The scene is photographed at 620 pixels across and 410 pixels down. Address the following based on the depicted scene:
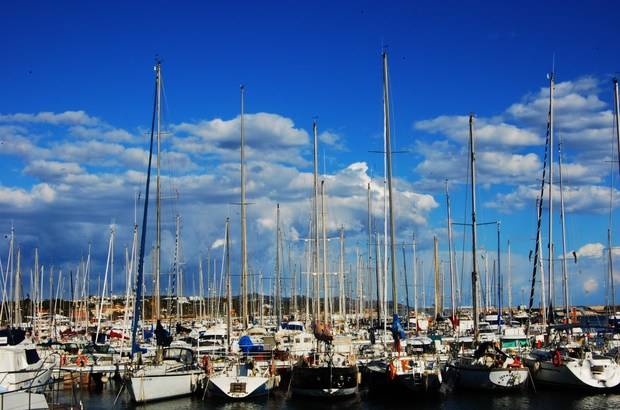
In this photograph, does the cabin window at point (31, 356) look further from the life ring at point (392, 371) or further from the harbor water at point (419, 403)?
the life ring at point (392, 371)

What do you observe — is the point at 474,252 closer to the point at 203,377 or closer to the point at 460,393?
the point at 460,393

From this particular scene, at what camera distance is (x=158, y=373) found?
39094mm

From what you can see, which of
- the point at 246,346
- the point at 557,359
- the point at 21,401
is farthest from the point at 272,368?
the point at 21,401

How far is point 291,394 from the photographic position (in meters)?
40.8

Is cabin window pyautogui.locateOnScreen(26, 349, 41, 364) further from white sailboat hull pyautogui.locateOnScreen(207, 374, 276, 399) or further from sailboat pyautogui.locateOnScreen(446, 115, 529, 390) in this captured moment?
sailboat pyautogui.locateOnScreen(446, 115, 529, 390)

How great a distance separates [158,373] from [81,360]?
439 inches

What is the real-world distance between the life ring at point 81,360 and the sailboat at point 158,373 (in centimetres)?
785

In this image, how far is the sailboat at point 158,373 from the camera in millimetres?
38000

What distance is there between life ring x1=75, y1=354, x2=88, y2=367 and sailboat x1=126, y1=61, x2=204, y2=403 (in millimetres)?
7847

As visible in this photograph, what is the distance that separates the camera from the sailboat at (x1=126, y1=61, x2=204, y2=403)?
38.0 m

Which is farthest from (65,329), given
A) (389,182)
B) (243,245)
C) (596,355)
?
(596,355)

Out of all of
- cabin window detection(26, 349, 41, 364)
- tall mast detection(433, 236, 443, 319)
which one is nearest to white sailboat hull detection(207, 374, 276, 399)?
cabin window detection(26, 349, 41, 364)

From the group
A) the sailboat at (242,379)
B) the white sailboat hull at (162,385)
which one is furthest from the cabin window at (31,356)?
the sailboat at (242,379)

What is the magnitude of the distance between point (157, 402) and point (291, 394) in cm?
732
